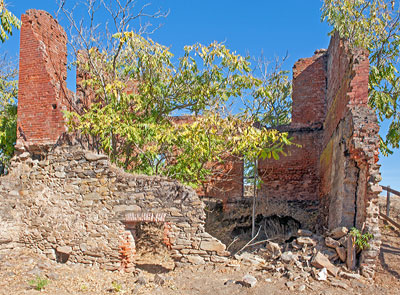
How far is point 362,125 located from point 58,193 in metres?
6.84

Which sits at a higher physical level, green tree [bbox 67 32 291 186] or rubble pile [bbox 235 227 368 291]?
green tree [bbox 67 32 291 186]

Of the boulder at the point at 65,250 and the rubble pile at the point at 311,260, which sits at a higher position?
the rubble pile at the point at 311,260

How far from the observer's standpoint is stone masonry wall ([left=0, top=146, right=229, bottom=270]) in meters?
7.94

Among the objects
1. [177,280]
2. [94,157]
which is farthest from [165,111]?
[177,280]

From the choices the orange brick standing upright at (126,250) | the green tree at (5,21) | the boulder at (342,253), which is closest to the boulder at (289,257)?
the boulder at (342,253)

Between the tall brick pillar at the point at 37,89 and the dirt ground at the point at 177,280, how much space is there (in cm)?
302

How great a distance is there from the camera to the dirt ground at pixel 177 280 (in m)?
6.61

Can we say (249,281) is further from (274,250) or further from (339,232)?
(339,232)

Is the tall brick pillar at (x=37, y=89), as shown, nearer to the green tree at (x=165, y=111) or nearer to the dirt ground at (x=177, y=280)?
the green tree at (x=165, y=111)

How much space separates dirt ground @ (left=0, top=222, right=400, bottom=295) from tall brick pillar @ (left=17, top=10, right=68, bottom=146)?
3.02 meters

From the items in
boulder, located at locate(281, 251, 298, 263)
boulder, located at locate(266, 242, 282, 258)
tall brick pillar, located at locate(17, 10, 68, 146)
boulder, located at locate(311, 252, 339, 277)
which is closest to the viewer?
boulder, located at locate(311, 252, 339, 277)

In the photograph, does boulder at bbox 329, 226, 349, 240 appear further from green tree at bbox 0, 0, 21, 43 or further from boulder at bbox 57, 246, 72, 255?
green tree at bbox 0, 0, 21, 43

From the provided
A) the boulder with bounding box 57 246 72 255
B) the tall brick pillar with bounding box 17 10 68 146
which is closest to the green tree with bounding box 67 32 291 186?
the tall brick pillar with bounding box 17 10 68 146

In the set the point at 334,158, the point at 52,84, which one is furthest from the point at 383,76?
the point at 52,84
